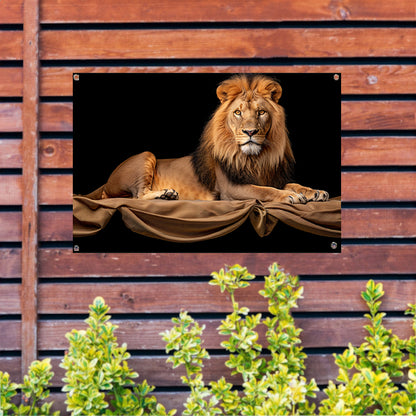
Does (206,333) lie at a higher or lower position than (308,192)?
lower

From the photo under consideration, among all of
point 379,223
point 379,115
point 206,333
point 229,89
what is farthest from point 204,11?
point 206,333

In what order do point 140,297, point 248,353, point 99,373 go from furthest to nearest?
point 140,297, point 248,353, point 99,373

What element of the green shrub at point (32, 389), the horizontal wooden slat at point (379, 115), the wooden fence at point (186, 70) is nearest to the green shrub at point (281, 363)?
the wooden fence at point (186, 70)

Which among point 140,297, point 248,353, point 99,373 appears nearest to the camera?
point 99,373

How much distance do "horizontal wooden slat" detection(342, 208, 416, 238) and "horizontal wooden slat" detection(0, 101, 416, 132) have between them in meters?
0.43

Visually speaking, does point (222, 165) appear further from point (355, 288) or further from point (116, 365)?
point (116, 365)

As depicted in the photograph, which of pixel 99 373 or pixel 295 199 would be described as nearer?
pixel 99 373

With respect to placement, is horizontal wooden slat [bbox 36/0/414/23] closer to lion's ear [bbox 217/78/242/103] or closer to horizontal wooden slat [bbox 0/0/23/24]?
horizontal wooden slat [bbox 0/0/23/24]

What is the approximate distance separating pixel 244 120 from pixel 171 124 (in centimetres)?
37

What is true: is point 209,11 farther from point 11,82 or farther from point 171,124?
point 11,82

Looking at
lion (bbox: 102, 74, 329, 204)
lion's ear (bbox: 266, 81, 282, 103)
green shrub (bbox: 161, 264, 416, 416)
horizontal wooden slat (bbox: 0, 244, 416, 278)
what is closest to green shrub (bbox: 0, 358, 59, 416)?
horizontal wooden slat (bbox: 0, 244, 416, 278)

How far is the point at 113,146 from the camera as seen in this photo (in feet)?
8.89

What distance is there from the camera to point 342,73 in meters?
2.71

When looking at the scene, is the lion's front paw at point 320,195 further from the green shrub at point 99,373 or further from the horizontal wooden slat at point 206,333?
the green shrub at point 99,373
